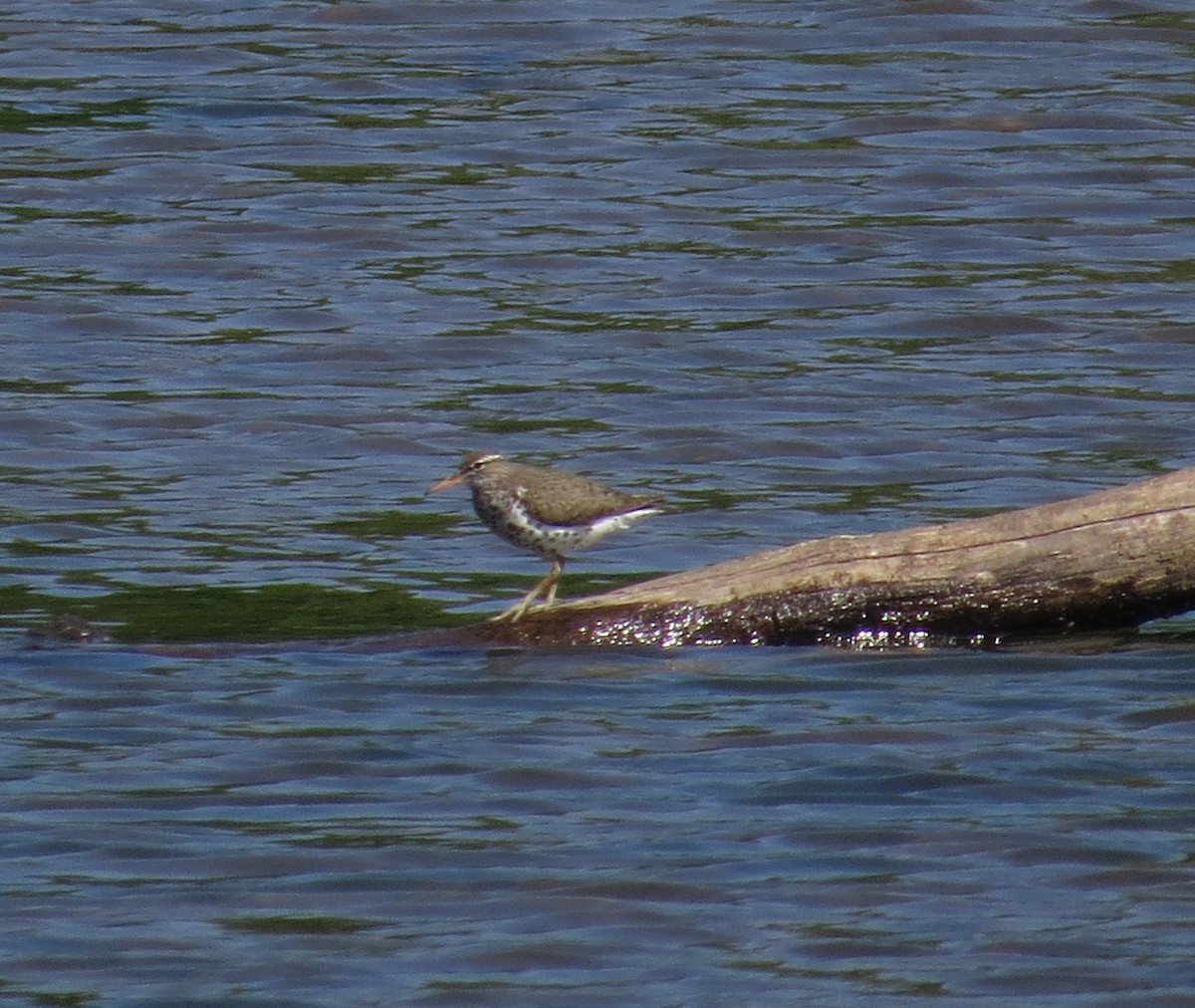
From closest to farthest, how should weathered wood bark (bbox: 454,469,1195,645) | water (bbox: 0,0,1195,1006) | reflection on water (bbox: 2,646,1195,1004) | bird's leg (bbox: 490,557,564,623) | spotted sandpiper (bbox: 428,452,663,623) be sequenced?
reflection on water (bbox: 2,646,1195,1004), water (bbox: 0,0,1195,1006), weathered wood bark (bbox: 454,469,1195,645), bird's leg (bbox: 490,557,564,623), spotted sandpiper (bbox: 428,452,663,623)

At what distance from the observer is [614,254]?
53.9 ft

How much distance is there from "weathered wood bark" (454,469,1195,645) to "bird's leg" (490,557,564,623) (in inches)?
1.8

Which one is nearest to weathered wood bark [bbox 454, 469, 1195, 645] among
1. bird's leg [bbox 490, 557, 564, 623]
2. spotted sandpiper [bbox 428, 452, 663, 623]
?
bird's leg [bbox 490, 557, 564, 623]

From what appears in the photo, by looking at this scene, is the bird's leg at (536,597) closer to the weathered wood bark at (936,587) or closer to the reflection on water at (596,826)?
the weathered wood bark at (936,587)

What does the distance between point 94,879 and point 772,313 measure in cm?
814

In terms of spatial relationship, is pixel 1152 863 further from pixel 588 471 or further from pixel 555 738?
pixel 588 471

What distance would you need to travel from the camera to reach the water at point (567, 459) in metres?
7.68

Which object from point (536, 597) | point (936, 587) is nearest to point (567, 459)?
point (536, 597)

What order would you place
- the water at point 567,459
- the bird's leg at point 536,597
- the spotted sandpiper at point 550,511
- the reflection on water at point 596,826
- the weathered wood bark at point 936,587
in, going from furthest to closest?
the spotted sandpiper at point 550,511 → the bird's leg at point 536,597 → the weathered wood bark at point 936,587 → the water at point 567,459 → the reflection on water at point 596,826

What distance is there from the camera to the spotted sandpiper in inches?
393

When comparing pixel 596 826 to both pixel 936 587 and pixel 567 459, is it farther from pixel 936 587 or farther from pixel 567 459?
pixel 567 459

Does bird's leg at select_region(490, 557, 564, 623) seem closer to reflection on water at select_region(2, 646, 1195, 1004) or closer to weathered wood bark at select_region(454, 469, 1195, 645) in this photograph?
weathered wood bark at select_region(454, 469, 1195, 645)

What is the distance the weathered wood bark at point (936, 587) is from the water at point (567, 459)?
0.39ft

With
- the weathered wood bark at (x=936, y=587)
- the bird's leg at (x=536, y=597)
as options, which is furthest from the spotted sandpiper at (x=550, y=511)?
the weathered wood bark at (x=936, y=587)
